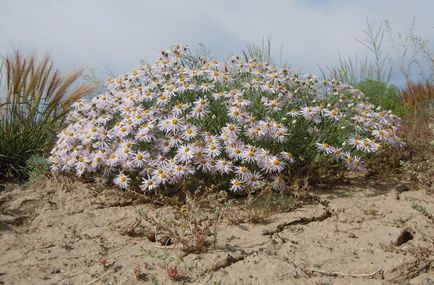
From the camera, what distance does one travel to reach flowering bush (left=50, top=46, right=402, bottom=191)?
4117 millimetres

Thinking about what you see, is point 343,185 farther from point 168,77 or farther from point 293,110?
point 168,77

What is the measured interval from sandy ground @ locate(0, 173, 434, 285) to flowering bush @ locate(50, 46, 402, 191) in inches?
13.3

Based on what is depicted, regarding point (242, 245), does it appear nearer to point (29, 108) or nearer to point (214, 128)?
point (214, 128)

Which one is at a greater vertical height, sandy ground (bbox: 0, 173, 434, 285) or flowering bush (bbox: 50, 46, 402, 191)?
flowering bush (bbox: 50, 46, 402, 191)

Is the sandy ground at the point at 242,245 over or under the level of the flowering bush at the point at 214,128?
under

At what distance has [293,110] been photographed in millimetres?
4539

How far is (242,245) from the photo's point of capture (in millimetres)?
3332

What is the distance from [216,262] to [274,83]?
2.17 meters

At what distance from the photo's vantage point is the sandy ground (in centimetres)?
A: 299

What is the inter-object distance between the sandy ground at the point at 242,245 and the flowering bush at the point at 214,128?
34 cm

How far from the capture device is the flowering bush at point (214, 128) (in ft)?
13.5

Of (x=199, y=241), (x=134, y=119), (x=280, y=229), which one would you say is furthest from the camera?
(x=134, y=119)

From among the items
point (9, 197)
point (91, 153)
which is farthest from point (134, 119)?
point (9, 197)

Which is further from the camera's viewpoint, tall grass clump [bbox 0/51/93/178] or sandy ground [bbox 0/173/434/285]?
tall grass clump [bbox 0/51/93/178]
